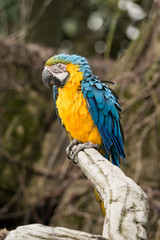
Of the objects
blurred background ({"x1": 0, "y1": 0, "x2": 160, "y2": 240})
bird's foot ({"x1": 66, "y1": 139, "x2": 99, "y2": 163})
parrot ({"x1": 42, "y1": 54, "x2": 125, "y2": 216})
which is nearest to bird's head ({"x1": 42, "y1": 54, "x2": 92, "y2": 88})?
parrot ({"x1": 42, "y1": 54, "x2": 125, "y2": 216})

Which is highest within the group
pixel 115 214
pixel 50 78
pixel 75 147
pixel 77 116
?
pixel 50 78

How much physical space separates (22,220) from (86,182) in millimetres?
955

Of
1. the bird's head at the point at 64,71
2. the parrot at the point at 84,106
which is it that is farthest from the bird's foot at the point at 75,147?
the bird's head at the point at 64,71

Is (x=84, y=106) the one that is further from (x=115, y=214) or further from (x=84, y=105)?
(x=115, y=214)

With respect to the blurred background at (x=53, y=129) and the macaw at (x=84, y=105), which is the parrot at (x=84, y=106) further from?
the blurred background at (x=53, y=129)

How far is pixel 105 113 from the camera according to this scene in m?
1.84

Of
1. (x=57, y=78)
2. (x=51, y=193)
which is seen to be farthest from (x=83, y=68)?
(x=51, y=193)

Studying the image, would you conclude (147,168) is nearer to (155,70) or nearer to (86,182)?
(86,182)

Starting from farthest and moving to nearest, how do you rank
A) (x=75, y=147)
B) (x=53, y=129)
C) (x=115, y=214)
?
(x=53, y=129), (x=75, y=147), (x=115, y=214)

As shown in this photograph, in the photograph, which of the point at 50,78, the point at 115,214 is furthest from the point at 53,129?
the point at 115,214

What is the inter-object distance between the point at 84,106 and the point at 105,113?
0.14 meters

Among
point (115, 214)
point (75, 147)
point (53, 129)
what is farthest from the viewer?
point (53, 129)

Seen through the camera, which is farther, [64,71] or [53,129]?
[53,129]

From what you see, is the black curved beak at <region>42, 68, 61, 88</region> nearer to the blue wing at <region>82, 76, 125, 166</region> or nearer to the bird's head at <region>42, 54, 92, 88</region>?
the bird's head at <region>42, 54, 92, 88</region>
